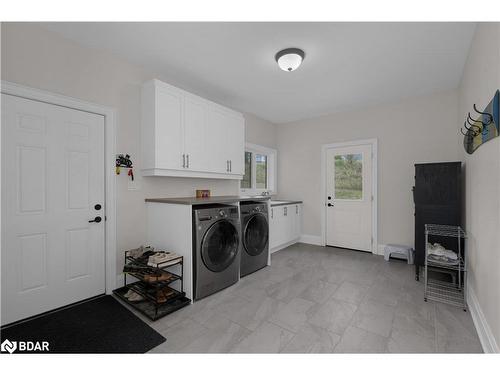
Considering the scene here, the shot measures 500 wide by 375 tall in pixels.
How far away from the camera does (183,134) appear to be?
273 cm

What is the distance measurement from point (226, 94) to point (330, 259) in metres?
3.08

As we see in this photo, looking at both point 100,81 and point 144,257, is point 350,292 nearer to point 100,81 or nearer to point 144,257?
point 144,257

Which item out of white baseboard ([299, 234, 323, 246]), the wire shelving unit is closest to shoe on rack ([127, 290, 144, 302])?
the wire shelving unit

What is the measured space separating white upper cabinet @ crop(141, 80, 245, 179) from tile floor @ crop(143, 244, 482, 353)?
1.53 metres

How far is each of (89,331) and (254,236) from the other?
1936 mm

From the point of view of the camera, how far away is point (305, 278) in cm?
289

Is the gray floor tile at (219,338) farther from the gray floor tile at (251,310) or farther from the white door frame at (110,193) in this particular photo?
the white door frame at (110,193)

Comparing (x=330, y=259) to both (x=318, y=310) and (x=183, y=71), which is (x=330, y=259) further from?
(x=183, y=71)

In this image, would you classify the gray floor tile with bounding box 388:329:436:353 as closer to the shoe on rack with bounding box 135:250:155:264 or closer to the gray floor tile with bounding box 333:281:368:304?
the gray floor tile with bounding box 333:281:368:304

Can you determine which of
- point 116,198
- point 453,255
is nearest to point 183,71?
point 116,198

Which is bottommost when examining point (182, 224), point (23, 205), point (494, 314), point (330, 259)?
point (330, 259)

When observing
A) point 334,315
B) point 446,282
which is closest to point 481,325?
point 334,315

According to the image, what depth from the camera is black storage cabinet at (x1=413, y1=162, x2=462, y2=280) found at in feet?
8.69
